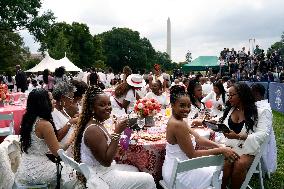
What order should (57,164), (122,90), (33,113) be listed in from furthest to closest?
1. (122,90)
2. (33,113)
3. (57,164)

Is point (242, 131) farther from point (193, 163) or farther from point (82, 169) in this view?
point (82, 169)

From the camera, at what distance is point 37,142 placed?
4.82 metres

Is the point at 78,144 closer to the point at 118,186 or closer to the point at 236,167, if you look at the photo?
the point at 118,186

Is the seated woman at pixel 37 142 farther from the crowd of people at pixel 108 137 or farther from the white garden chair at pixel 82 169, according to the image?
the white garden chair at pixel 82 169

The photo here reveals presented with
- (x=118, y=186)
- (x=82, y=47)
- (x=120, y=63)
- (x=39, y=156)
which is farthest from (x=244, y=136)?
(x=120, y=63)

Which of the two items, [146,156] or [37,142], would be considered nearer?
[37,142]

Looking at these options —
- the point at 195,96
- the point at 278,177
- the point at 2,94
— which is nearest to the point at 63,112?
the point at 195,96

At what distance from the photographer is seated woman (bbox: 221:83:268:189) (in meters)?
5.31

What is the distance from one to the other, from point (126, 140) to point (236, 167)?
4.93 feet

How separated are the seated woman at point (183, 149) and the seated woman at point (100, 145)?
0.47 metres

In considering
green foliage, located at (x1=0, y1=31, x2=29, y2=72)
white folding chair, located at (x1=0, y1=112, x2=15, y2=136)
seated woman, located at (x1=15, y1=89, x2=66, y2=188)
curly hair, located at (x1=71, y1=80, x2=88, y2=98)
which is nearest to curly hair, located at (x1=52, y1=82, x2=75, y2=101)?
curly hair, located at (x1=71, y1=80, x2=88, y2=98)

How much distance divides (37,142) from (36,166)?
0.91 feet

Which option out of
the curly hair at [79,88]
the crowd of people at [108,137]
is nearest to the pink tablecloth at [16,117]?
the curly hair at [79,88]

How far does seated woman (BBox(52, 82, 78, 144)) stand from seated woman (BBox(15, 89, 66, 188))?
2.04 feet
